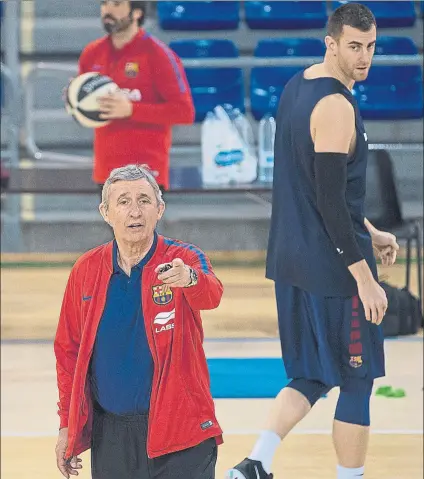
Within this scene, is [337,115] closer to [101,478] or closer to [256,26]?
[101,478]

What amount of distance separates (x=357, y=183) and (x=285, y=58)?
203 inches

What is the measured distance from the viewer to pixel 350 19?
327 cm

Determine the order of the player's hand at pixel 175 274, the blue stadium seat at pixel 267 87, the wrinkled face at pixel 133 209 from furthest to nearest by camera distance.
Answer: the blue stadium seat at pixel 267 87 → the wrinkled face at pixel 133 209 → the player's hand at pixel 175 274

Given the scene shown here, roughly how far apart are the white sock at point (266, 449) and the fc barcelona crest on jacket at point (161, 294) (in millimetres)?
964

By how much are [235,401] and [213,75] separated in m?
4.39

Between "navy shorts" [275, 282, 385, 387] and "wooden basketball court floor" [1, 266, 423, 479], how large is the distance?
629mm

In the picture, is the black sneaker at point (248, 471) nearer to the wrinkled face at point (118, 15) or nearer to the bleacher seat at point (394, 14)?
the wrinkled face at point (118, 15)

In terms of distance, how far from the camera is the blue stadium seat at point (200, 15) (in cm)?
909

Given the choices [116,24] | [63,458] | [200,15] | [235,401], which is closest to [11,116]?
[200,15]

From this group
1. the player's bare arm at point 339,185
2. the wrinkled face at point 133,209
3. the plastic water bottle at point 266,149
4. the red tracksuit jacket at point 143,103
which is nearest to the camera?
the wrinkled face at point 133,209

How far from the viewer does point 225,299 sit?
720 cm

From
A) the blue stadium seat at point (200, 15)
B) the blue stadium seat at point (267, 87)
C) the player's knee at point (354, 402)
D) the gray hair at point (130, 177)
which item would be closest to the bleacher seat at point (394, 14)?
the blue stadium seat at point (267, 87)

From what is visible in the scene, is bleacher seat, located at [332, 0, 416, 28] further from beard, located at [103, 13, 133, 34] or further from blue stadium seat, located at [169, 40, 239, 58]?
beard, located at [103, 13, 133, 34]

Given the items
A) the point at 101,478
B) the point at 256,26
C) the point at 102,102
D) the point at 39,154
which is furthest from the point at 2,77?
the point at 101,478
